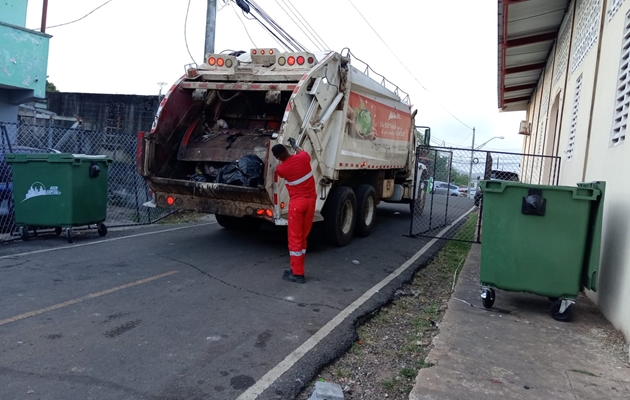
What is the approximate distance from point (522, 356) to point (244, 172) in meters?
4.20

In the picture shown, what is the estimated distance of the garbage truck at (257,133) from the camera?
7.12 metres

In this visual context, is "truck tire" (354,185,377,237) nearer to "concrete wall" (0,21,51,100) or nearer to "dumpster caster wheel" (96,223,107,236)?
"dumpster caster wheel" (96,223,107,236)

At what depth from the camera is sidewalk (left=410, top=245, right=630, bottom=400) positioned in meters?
3.54

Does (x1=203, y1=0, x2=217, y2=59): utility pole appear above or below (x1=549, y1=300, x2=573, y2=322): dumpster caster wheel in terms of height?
above

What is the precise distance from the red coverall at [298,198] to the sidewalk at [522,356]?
1816 mm

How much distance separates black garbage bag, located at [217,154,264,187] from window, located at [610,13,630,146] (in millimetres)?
4073

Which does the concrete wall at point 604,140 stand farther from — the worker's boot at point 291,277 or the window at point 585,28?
the worker's boot at point 291,277

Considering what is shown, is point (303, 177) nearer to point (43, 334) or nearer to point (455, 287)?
point (455, 287)

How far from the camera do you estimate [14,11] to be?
1398 cm

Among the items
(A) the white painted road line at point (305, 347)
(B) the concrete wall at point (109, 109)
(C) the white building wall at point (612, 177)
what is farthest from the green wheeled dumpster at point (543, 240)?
(B) the concrete wall at point (109, 109)

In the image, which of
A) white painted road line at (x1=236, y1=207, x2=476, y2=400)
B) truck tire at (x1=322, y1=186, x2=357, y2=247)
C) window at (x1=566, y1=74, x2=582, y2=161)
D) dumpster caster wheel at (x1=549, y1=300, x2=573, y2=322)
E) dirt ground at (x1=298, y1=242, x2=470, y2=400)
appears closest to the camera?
white painted road line at (x1=236, y1=207, x2=476, y2=400)

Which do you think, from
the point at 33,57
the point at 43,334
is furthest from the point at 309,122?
the point at 33,57

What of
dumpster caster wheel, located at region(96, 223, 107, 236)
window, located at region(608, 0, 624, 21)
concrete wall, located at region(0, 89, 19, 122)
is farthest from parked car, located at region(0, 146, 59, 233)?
window, located at region(608, 0, 624, 21)

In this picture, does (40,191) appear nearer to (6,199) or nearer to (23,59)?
(6,199)
